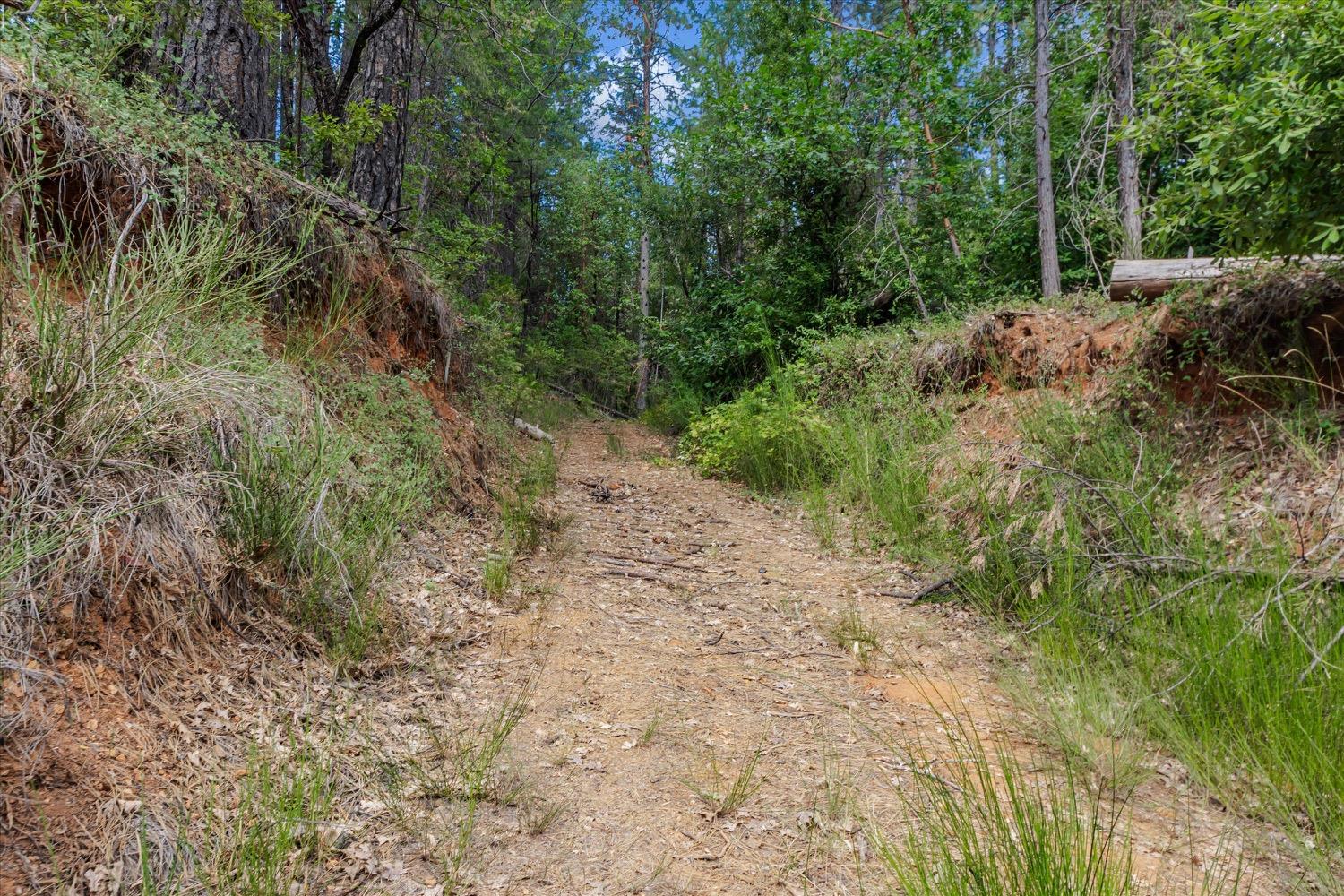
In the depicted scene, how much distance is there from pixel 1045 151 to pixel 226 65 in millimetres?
8707

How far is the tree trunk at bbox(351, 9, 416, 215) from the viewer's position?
6.44 m

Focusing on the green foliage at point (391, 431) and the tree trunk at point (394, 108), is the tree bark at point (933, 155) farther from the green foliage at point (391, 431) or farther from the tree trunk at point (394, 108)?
the green foliage at point (391, 431)

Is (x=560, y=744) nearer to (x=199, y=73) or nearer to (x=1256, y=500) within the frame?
(x=1256, y=500)

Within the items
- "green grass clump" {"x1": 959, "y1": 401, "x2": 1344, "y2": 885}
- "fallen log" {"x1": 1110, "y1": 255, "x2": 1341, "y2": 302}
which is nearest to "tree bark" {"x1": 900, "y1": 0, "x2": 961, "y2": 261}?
"fallen log" {"x1": 1110, "y1": 255, "x2": 1341, "y2": 302}

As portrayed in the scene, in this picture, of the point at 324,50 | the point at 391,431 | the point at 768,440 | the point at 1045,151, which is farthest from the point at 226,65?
the point at 1045,151

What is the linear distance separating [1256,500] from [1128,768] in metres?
2.36

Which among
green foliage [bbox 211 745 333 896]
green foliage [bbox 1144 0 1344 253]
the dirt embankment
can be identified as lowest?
green foliage [bbox 211 745 333 896]

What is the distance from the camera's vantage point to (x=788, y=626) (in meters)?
4.23

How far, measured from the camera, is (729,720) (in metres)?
3.04

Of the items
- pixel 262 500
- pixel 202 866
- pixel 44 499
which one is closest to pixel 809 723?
pixel 202 866

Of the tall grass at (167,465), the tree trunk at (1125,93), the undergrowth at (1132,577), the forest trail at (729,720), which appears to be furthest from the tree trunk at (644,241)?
the tall grass at (167,465)

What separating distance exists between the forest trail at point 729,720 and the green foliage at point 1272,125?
265 cm

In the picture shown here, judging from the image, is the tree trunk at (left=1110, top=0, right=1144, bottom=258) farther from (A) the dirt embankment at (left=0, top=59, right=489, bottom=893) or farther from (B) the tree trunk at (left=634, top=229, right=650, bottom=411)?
(B) the tree trunk at (left=634, top=229, right=650, bottom=411)

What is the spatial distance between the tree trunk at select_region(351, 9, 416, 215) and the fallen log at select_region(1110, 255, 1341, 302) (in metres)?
6.20
